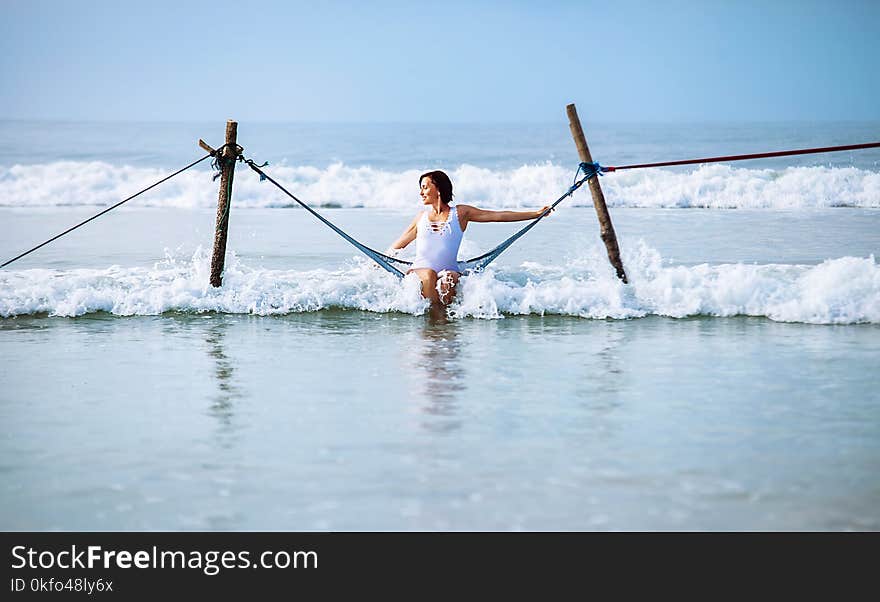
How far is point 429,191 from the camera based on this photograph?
785cm

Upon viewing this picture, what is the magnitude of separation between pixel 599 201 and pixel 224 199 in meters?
2.77

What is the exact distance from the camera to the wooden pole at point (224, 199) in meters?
8.07

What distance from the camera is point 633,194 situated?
20.3 metres

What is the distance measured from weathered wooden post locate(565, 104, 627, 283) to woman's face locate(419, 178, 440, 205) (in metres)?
1.06

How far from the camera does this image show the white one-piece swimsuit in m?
7.88

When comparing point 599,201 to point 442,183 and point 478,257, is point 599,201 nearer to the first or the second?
point 478,257

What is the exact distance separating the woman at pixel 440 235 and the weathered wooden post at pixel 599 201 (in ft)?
2.10

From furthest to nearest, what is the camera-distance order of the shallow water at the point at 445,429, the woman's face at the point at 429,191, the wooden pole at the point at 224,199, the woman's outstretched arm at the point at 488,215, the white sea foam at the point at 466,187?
the white sea foam at the point at 466,187, the wooden pole at the point at 224,199, the woman's face at the point at 429,191, the woman's outstretched arm at the point at 488,215, the shallow water at the point at 445,429

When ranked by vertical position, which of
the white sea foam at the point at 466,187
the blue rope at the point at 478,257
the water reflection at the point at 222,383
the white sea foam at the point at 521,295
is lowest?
the water reflection at the point at 222,383

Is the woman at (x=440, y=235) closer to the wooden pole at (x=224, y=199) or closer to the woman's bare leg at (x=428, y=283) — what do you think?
the woman's bare leg at (x=428, y=283)

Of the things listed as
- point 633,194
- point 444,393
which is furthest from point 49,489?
point 633,194

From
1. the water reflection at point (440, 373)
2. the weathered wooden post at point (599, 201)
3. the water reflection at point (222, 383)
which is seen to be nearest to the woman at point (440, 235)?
the water reflection at point (440, 373)

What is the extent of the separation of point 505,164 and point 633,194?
26.1 feet

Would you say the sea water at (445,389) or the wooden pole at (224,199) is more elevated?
the wooden pole at (224,199)
